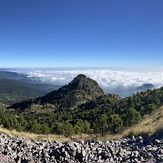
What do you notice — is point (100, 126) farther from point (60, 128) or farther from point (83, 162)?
point (83, 162)

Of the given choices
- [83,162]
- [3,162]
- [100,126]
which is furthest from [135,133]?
[100,126]

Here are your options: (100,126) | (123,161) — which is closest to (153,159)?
(123,161)

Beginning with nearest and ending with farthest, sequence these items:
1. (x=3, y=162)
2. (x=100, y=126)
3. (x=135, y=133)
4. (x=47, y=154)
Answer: (x=3, y=162) < (x=47, y=154) < (x=135, y=133) < (x=100, y=126)

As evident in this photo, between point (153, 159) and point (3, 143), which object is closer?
point (153, 159)

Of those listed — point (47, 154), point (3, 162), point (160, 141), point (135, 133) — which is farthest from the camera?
point (135, 133)

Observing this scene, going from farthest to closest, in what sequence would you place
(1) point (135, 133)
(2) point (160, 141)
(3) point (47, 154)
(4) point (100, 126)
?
(4) point (100, 126)
(1) point (135, 133)
(2) point (160, 141)
(3) point (47, 154)

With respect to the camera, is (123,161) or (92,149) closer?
(123,161)

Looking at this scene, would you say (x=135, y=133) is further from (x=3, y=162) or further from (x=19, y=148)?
(x=3, y=162)

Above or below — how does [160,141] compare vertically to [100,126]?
above

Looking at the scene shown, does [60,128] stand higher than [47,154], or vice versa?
[47,154]
